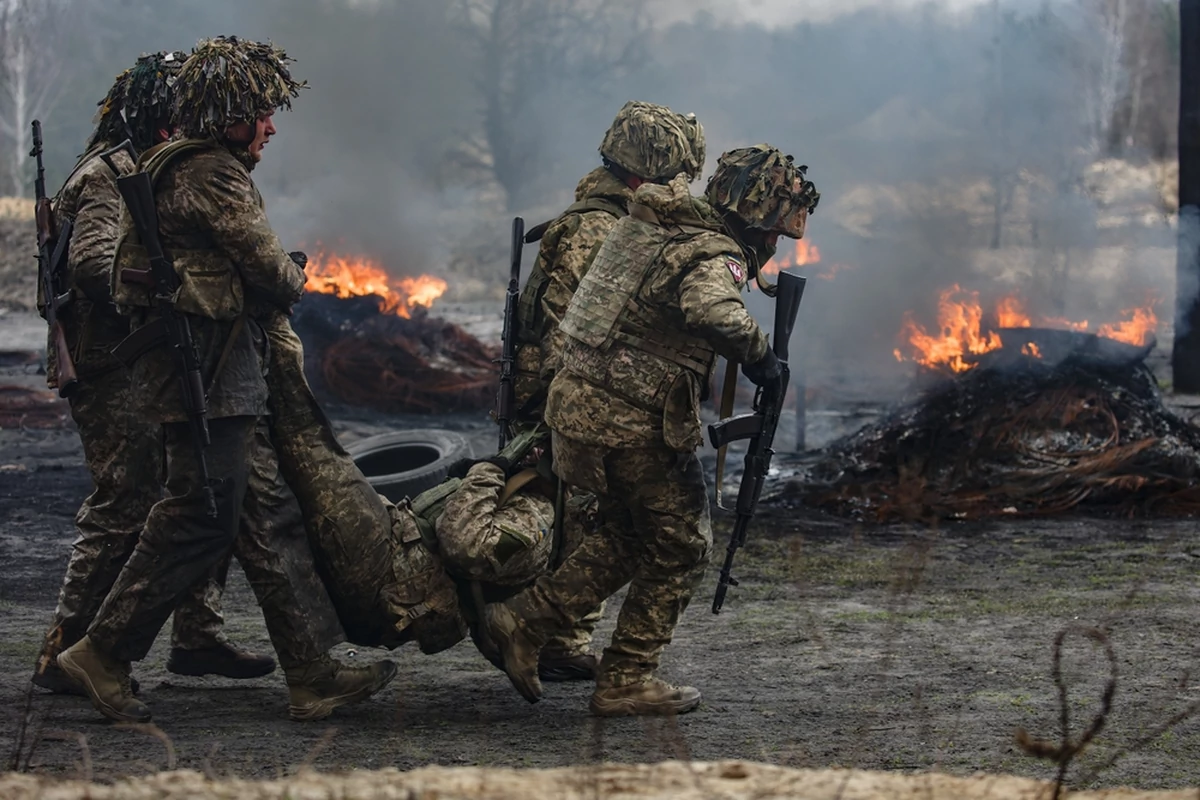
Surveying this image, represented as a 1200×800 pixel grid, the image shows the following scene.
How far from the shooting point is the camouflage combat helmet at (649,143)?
5.47m

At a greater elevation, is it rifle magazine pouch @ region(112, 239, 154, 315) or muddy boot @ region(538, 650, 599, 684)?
rifle magazine pouch @ region(112, 239, 154, 315)

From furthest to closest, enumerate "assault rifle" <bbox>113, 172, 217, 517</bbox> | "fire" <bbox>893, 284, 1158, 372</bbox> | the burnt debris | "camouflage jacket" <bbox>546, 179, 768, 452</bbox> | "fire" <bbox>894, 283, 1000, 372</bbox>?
"fire" <bbox>893, 284, 1158, 372</bbox> < "fire" <bbox>894, 283, 1000, 372</bbox> < the burnt debris < "camouflage jacket" <bbox>546, 179, 768, 452</bbox> < "assault rifle" <bbox>113, 172, 217, 517</bbox>

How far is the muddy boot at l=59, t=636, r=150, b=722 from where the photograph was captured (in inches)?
175

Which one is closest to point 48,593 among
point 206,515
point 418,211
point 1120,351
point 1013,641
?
point 206,515

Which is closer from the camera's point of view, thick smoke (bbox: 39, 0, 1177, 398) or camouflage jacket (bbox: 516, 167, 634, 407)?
camouflage jacket (bbox: 516, 167, 634, 407)

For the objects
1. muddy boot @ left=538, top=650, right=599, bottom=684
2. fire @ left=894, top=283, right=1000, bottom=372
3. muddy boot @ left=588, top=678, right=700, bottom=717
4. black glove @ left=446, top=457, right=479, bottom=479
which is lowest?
muddy boot @ left=538, top=650, right=599, bottom=684

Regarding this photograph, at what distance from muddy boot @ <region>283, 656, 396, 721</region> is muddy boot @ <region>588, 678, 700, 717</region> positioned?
2.39 ft

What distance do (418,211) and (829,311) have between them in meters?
7.28

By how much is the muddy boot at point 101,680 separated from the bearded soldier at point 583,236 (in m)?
1.51

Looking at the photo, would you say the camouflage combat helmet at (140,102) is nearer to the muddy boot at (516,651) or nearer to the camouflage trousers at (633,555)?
the camouflage trousers at (633,555)

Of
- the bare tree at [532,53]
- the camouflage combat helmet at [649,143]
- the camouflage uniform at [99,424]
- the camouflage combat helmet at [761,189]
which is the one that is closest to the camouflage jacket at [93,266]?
the camouflage uniform at [99,424]

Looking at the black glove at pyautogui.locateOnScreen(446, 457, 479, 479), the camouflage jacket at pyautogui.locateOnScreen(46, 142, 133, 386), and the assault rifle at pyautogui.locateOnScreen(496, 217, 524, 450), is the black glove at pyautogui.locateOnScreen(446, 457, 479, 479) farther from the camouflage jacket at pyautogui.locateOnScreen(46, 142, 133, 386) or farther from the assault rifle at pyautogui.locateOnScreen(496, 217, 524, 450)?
the camouflage jacket at pyautogui.locateOnScreen(46, 142, 133, 386)

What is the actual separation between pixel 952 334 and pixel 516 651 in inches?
325

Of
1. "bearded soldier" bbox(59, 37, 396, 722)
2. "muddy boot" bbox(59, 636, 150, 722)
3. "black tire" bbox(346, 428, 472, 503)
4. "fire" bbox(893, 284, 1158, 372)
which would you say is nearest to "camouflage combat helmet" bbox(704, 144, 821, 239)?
"bearded soldier" bbox(59, 37, 396, 722)
